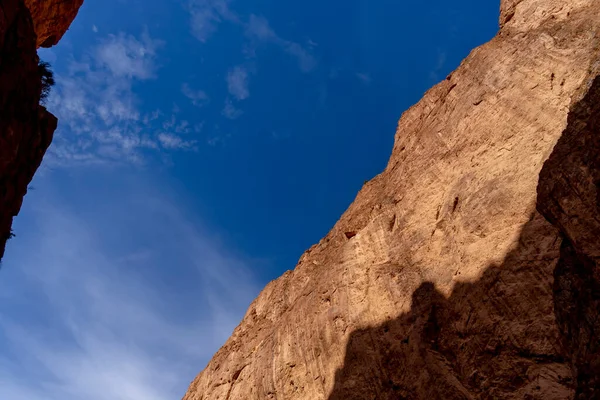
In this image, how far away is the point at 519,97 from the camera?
22578 millimetres

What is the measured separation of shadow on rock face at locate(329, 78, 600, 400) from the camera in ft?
44.9

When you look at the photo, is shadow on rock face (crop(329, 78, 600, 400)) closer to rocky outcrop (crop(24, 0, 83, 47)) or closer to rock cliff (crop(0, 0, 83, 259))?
rock cliff (crop(0, 0, 83, 259))

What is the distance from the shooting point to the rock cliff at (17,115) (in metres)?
14.1

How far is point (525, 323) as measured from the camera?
16844 millimetres

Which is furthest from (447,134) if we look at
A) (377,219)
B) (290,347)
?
(290,347)

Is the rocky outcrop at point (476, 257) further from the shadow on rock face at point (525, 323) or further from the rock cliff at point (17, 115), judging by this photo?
the rock cliff at point (17, 115)

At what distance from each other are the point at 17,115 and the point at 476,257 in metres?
17.5

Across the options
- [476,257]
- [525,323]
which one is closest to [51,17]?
[476,257]

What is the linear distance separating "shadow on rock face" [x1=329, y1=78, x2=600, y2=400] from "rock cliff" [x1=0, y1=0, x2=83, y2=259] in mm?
15969

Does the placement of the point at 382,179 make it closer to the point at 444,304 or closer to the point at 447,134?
the point at 447,134

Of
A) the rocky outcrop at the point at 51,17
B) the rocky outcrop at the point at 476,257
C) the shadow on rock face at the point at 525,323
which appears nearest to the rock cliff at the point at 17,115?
the rocky outcrop at the point at 51,17

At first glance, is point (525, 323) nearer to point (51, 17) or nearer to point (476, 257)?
point (476, 257)

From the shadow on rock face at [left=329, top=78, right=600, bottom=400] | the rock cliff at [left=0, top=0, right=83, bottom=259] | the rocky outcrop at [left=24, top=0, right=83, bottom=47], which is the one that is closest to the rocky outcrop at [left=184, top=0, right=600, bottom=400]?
the shadow on rock face at [left=329, top=78, right=600, bottom=400]

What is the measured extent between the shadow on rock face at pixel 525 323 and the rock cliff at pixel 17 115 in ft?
52.4
